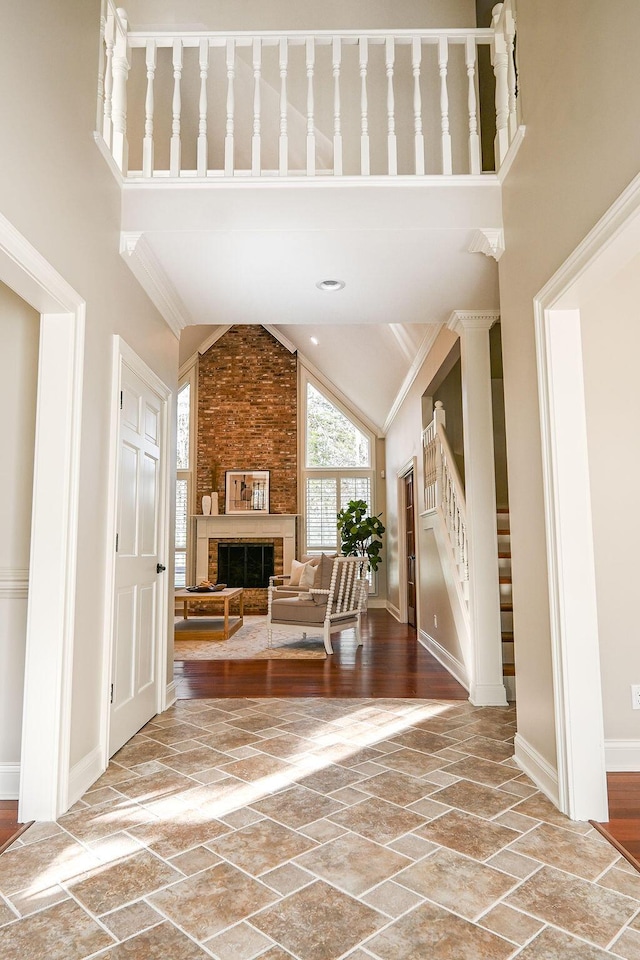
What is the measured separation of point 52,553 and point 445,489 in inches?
142

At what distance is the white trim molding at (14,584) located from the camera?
2645 millimetres

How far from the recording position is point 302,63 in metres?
4.62

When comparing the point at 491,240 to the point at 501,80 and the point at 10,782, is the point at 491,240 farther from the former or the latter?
the point at 10,782

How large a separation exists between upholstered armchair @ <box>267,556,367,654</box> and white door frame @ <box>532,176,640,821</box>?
12.3 ft

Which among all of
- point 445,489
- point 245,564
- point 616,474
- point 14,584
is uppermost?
point 445,489

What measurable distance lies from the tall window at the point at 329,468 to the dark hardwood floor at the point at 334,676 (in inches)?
161

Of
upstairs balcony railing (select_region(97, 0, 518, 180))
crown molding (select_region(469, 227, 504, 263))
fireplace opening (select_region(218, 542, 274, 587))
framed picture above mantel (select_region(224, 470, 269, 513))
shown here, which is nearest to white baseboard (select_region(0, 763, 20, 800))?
upstairs balcony railing (select_region(97, 0, 518, 180))

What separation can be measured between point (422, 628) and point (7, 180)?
596 centimetres

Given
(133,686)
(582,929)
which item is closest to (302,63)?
(133,686)

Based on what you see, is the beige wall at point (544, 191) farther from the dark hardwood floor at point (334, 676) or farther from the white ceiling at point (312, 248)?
the dark hardwood floor at point (334, 676)

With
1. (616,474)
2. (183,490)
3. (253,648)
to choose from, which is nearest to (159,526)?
(616,474)

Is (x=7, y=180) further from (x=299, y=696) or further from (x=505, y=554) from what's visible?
(x=505, y=554)

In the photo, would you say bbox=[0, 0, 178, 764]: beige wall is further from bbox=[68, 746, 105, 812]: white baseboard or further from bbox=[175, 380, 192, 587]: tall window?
bbox=[175, 380, 192, 587]: tall window

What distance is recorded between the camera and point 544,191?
2600mm
